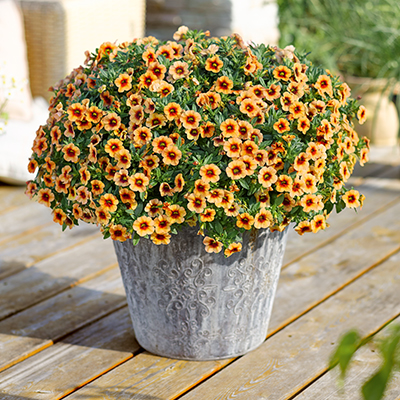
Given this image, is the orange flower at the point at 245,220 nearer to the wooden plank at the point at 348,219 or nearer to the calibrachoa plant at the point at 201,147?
the calibrachoa plant at the point at 201,147

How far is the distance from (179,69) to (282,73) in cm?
22

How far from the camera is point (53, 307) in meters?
1.70

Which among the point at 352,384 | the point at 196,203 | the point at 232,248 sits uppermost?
the point at 196,203

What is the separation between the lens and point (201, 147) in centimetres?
123

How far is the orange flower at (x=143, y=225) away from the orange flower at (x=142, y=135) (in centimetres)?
15

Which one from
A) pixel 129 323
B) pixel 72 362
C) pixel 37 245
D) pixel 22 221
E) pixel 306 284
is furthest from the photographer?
pixel 22 221

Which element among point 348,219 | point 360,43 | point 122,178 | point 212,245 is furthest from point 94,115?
point 360,43

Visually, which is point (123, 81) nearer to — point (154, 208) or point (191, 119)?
point (191, 119)

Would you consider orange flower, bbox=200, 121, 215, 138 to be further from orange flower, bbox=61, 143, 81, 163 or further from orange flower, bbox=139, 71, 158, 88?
orange flower, bbox=61, 143, 81, 163

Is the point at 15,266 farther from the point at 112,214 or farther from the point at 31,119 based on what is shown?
the point at 31,119

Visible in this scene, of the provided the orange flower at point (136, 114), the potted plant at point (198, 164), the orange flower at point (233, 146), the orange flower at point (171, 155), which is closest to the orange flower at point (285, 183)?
the potted plant at point (198, 164)

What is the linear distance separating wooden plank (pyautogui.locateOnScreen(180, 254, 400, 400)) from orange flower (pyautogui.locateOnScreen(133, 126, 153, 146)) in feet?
1.84

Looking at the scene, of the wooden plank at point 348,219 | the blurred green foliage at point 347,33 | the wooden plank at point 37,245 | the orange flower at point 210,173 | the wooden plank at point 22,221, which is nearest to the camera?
the orange flower at point 210,173

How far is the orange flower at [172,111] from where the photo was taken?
119 cm
